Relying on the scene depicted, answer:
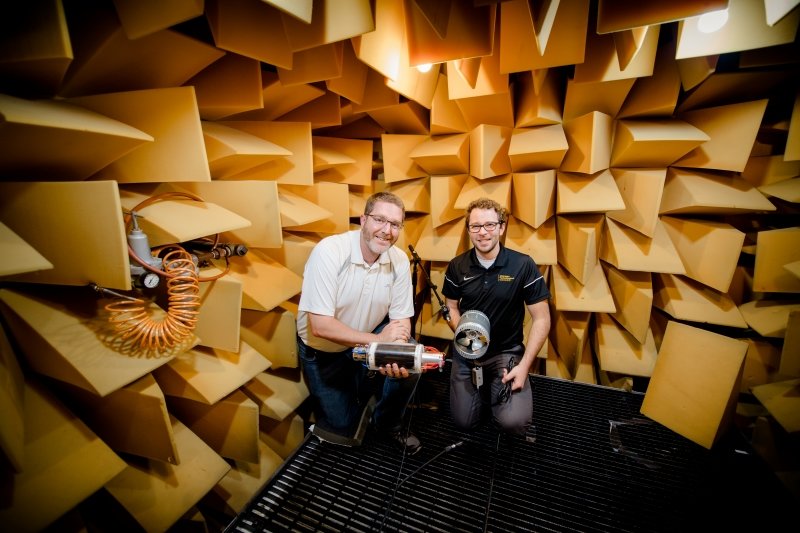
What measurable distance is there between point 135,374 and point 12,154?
85 cm

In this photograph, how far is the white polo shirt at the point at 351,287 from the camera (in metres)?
1.80

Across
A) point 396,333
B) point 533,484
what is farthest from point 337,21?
point 533,484

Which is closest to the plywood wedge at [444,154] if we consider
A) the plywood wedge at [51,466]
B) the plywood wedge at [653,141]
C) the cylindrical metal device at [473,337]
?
the plywood wedge at [653,141]

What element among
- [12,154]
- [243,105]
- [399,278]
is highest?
[243,105]

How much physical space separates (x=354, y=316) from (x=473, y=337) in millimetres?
749

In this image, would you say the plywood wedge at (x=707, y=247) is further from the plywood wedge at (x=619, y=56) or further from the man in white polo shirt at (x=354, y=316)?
the man in white polo shirt at (x=354, y=316)

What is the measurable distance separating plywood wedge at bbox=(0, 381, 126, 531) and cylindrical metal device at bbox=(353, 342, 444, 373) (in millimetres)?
1069

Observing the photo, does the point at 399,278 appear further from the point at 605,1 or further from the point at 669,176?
the point at 669,176

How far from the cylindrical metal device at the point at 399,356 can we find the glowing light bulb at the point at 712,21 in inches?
76.6

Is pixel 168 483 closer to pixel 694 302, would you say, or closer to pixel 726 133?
pixel 694 302

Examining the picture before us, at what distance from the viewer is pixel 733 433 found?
1.88m

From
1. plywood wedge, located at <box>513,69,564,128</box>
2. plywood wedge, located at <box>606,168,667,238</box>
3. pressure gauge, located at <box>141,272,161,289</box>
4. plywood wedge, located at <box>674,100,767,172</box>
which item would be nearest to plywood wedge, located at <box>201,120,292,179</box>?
pressure gauge, located at <box>141,272,161,289</box>

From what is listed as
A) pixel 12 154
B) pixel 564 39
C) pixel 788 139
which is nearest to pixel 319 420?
pixel 12 154

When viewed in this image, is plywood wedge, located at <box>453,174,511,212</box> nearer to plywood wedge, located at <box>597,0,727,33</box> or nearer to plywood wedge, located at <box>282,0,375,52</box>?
plywood wedge, located at <box>597,0,727,33</box>
